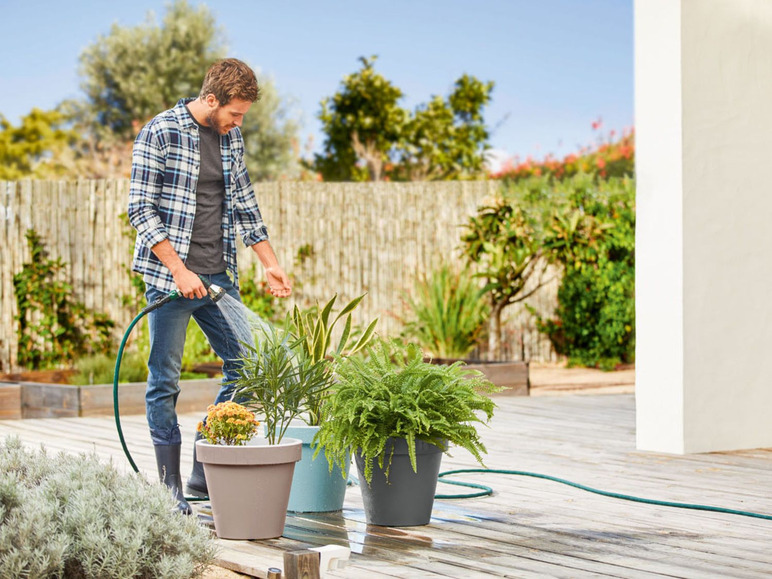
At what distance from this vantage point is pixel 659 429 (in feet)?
16.5

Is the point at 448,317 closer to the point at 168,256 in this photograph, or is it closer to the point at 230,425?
the point at 168,256

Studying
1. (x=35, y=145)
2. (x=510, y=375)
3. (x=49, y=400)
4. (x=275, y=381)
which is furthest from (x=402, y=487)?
(x=35, y=145)

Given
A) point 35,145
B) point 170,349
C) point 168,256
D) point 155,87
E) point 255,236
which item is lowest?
point 170,349

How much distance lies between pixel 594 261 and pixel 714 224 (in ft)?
15.1

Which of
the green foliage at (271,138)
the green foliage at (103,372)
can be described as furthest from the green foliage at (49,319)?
the green foliage at (271,138)

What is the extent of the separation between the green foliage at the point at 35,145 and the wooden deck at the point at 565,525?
58.0 feet

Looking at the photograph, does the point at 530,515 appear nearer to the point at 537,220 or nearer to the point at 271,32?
the point at 537,220

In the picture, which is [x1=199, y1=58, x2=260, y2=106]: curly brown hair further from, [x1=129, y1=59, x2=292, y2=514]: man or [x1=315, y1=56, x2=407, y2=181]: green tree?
[x1=315, y1=56, x2=407, y2=181]: green tree

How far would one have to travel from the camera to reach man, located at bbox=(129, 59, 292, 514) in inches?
139

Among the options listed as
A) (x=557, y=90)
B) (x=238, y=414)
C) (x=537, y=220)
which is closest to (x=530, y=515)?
(x=238, y=414)

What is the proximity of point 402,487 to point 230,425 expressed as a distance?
609 millimetres

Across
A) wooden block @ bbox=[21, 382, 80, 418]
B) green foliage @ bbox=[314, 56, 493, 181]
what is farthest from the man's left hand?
green foliage @ bbox=[314, 56, 493, 181]

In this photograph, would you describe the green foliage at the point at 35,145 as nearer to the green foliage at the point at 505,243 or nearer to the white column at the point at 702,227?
the green foliage at the point at 505,243

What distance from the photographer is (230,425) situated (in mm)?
3174
